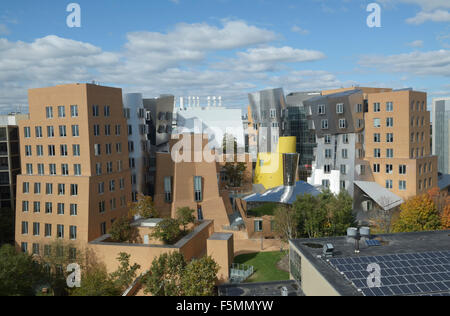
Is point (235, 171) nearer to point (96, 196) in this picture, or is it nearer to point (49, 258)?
point (96, 196)

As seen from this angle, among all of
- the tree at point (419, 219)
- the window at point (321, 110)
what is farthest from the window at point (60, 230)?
the window at point (321, 110)

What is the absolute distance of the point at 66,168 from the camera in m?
33.8

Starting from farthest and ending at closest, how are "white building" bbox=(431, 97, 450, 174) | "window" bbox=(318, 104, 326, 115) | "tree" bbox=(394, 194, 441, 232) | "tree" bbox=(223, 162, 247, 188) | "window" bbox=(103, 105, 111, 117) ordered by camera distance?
"white building" bbox=(431, 97, 450, 174) → "tree" bbox=(223, 162, 247, 188) → "window" bbox=(318, 104, 326, 115) → "window" bbox=(103, 105, 111, 117) → "tree" bbox=(394, 194, 441, 232)

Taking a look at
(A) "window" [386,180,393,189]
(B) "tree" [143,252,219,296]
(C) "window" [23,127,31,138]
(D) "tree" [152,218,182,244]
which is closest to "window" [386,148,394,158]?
(A) "window" [386,180,393,189]

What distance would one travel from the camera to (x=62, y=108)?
3375cm

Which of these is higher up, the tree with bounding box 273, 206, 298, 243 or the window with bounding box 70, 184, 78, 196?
the window with bounding box 70, 184, 78, 196

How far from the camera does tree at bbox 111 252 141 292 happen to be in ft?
89.5

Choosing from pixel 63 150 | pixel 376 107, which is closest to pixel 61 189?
pixel 63 150

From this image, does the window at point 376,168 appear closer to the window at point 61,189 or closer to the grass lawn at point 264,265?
A: the grass lawn at point 264,265

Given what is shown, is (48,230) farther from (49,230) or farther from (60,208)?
(60,208)

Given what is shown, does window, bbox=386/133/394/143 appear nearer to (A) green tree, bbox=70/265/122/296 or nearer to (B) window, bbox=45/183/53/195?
(A) green tree, bbox=70/265/122/296

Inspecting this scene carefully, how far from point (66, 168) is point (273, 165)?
32695 millimetres

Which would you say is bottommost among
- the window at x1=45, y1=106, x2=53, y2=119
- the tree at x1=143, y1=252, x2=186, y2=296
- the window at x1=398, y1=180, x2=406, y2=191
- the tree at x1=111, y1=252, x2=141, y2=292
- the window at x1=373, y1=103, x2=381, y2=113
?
the tree at x1=111, y1=252, x2=141, y2=292

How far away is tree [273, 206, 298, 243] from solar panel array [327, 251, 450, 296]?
46.6 feet
